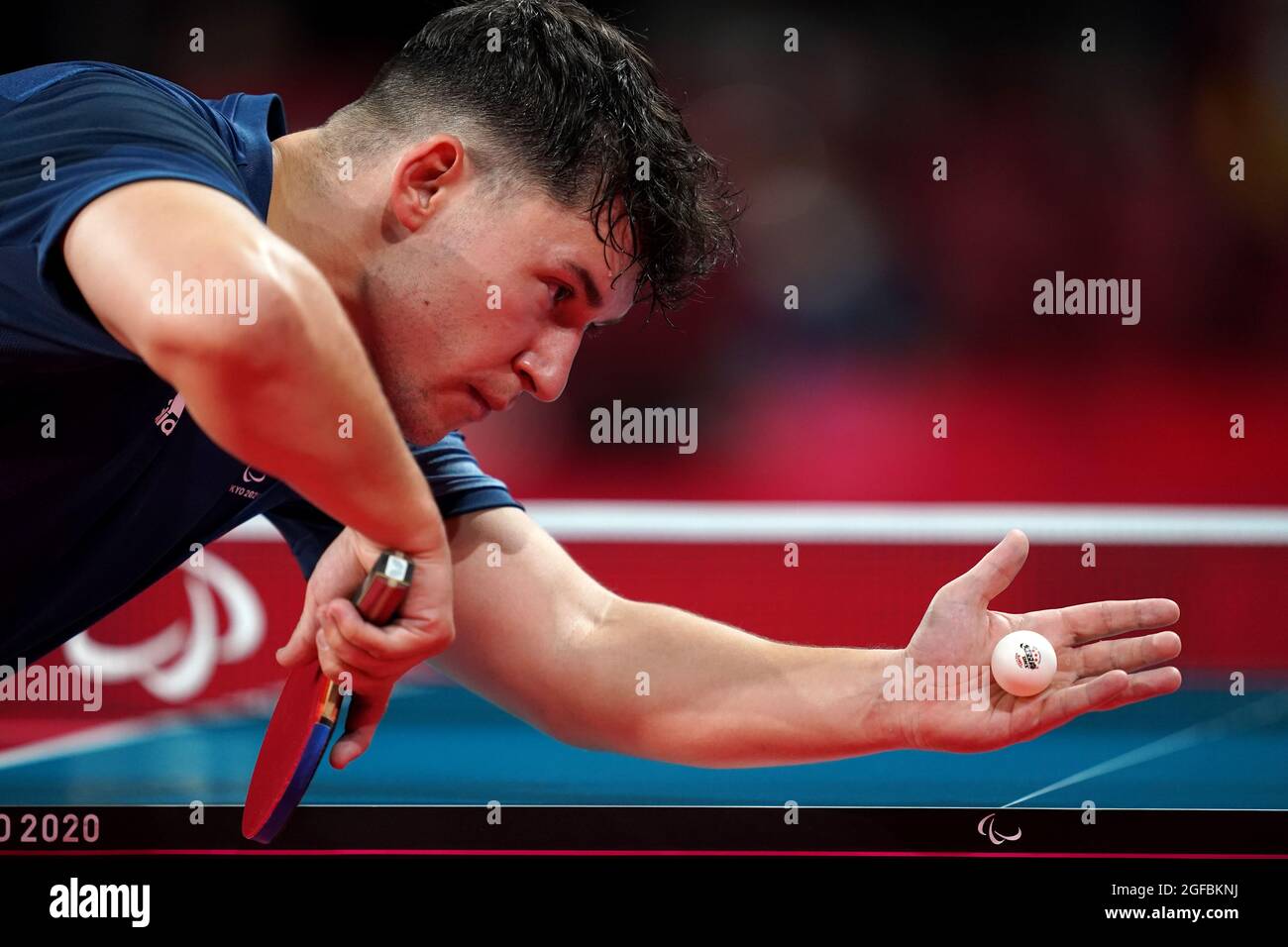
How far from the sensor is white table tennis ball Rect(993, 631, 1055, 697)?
2.05 metres

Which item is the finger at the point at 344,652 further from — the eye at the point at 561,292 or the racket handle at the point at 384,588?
the eye at the point at 561,292

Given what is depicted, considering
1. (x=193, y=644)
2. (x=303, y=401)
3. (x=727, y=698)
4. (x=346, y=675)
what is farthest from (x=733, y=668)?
(x=193, y=644)

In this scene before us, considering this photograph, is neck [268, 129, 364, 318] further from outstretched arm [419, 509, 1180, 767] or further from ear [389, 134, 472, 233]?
outstretched arm [419, 509, 1180, 767]

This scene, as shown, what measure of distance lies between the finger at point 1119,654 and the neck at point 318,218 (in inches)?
52.8

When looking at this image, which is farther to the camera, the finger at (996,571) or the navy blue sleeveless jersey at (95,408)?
the finger at (996,571)

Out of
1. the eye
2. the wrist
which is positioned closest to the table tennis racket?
the eye

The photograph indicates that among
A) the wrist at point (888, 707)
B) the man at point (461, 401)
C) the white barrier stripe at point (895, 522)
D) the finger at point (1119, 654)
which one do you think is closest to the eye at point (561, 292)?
the man at point (461, 401)

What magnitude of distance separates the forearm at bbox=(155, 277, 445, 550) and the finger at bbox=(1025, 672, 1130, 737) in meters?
1.17

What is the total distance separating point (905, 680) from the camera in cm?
205

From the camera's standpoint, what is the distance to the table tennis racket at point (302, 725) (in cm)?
154

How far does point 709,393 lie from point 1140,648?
2722 mm
